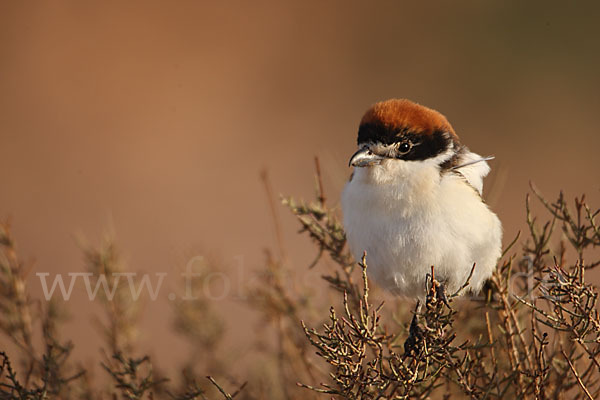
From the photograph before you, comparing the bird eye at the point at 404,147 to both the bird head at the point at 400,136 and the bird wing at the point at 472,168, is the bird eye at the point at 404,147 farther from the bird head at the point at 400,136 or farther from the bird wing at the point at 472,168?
the bird wing at the point at 472,168

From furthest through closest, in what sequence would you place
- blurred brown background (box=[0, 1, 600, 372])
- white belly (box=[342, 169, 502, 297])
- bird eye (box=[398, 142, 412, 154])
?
blurred brown background (box=[0, 1, 600, 372]) < bird eye (box=[398, 142, 412, 154]) < white belly (box=[342, 169, 502, 297])

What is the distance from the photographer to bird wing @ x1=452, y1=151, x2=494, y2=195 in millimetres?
2605

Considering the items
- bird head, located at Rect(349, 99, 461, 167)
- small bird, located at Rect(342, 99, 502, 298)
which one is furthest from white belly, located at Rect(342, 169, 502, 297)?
bird head, located at Rect(349, 99, 461, 167)

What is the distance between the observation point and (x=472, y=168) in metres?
2.66

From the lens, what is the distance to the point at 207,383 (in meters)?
3.32

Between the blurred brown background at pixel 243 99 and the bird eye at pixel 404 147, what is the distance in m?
4.43

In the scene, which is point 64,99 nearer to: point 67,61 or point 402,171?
point 67,61

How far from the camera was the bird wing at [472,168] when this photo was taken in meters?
2.61

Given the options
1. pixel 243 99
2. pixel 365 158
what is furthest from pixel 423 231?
pixel 243 99

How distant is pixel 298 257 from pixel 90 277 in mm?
3659

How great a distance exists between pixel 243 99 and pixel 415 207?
702 cm

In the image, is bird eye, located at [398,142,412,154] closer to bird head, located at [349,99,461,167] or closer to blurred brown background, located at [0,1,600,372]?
bird head, located at [349,99,461,167]

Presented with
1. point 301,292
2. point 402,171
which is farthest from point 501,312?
point 301,292

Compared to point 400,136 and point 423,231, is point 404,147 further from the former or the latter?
point 423,231
